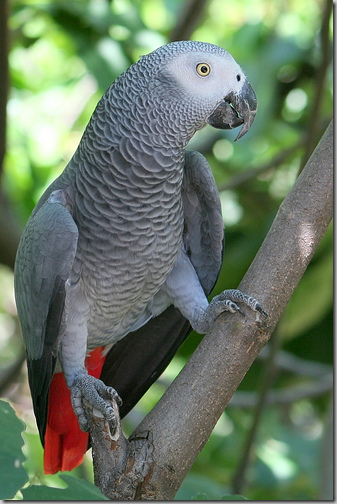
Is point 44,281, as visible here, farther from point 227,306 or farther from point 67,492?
point 67,492

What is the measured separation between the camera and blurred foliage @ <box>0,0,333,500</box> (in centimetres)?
165

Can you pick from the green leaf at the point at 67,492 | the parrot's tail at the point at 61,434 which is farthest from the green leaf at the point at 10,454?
the parrot's tail at the point at 61,434

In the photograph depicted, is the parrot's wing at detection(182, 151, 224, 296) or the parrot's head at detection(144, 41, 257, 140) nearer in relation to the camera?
the parrot's head at detection(144, 41, 257, 140)

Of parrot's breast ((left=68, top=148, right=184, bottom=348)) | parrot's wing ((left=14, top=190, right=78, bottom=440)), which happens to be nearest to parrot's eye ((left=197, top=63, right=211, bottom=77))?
parrot's breast ((left=68, top=148, right=184, bottom=348))

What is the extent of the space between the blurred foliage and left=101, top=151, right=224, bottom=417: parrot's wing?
30cm

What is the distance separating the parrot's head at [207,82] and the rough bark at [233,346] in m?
0.18

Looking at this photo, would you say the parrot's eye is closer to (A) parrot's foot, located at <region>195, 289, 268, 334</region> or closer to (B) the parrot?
(B) the parrot

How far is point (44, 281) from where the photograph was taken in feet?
3.51

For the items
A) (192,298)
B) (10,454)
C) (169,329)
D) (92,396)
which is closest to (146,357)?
(169,329)

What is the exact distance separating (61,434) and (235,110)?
30.6 inches

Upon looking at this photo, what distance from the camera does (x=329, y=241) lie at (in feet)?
5.95

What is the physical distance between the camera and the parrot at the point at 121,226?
1.06 m

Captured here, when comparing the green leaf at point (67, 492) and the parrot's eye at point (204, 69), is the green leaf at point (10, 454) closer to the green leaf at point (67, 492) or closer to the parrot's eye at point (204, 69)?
the green leaf at point (67, 492)

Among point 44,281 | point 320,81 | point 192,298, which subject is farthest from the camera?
point 320,81
